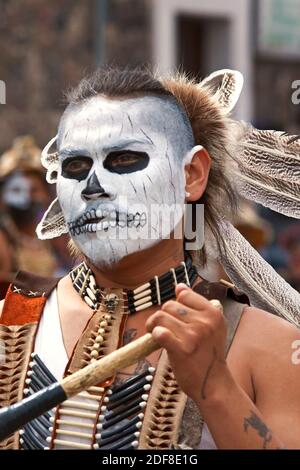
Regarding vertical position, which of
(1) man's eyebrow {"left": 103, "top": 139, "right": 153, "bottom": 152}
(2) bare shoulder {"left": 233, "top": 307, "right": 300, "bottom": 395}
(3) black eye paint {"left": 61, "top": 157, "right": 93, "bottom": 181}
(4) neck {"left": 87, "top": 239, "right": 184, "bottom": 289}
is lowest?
(2) bare shoulder {"left": 233, "top": 307, "right": 300, "bottom": 395}

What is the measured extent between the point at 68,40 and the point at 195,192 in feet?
32.9

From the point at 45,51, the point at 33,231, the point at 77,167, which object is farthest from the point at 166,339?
the point at 45,51

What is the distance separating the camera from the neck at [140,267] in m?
3.20

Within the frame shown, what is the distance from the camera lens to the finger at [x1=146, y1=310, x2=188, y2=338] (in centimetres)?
274

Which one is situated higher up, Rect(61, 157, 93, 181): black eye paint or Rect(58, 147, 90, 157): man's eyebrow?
Rect(58, 147, 90, 157): man's eyebrow

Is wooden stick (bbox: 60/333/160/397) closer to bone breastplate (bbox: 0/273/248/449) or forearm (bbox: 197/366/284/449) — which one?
forearm (bbox: 197/366/284/449)

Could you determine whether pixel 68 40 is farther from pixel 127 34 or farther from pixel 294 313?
pixel 294 313

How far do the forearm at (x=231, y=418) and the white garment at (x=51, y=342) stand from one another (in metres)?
0.48

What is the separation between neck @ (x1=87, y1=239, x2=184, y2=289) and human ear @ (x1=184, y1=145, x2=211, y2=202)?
0.39 feet

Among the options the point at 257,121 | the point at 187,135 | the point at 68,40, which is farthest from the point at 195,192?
the point at 257,121

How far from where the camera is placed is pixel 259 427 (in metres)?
2.84

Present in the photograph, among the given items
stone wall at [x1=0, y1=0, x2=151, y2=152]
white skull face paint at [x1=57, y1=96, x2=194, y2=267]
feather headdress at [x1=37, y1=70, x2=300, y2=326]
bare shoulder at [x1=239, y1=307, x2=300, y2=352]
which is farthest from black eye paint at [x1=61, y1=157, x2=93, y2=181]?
stone wall at [x1=0, y1=0, x2=151, y2=152]

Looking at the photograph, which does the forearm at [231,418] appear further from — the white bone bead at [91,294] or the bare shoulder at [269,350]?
the white bone bead at [91,294]

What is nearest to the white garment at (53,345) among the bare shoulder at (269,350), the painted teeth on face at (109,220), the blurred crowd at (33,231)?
the painted teeth on face at (109,220)
